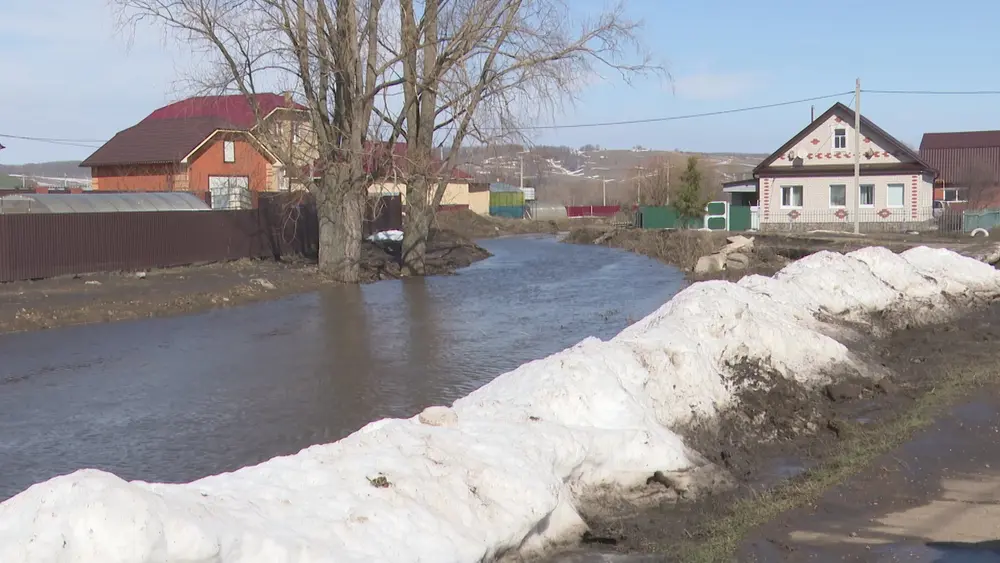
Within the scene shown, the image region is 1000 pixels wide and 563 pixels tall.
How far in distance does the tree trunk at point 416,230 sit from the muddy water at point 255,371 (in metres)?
5.68

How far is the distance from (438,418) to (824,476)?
339 centimetres

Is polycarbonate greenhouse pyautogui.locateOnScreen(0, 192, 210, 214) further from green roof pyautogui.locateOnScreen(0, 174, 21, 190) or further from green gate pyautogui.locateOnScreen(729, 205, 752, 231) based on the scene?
green roof pyautogui.locateOnScreen(0, 174, 21, 190)

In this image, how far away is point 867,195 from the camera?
47625 millimetres

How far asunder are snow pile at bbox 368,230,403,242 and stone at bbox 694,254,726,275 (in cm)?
1304

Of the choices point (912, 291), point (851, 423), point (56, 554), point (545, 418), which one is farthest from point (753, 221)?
point (56, 554)

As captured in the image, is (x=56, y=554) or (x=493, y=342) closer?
(x=56, y=554)

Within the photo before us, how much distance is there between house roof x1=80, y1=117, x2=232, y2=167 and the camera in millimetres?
49406

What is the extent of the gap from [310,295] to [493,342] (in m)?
9.30

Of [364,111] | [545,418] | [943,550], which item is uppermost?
[364,111]

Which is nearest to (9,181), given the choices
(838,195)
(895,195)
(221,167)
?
(221,167)

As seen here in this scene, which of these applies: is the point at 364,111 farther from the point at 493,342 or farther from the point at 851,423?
the point at 851,423

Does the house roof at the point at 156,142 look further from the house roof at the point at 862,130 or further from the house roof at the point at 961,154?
the house roof at the point at 961,154

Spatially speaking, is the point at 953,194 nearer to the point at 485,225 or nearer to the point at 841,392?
the point at 485,225

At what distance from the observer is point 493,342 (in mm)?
17016
